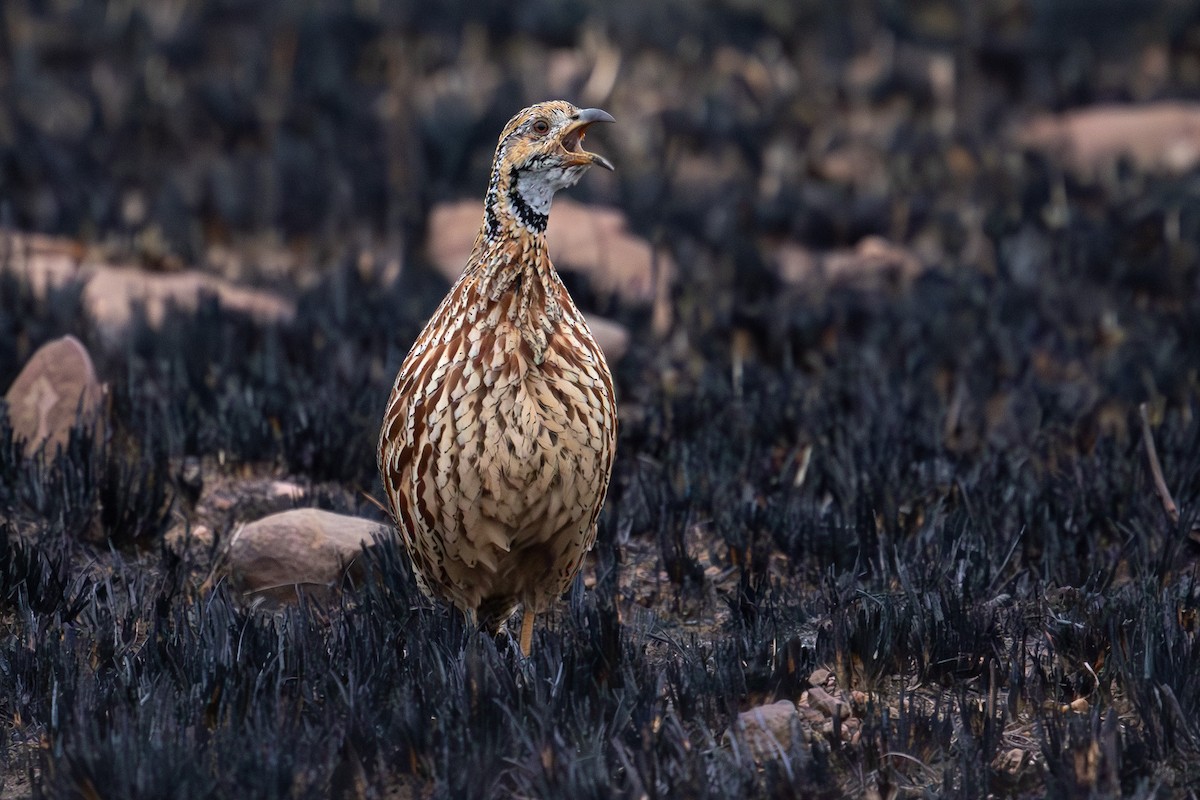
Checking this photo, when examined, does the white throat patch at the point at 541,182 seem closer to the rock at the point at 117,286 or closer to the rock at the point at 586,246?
the rock at the point at 117,286

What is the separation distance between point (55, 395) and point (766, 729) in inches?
126

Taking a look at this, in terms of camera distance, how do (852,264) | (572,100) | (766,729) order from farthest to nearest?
(572,100) → (852,264) → (766,729)

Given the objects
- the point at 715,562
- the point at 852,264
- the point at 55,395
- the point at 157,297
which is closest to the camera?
the point at 715,562

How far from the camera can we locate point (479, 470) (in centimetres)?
420

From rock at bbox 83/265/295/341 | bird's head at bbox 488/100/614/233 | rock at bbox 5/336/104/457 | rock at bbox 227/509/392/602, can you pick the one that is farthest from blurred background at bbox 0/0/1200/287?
bird's head at bbox 488/100/614/233

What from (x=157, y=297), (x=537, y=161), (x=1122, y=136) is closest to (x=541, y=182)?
(x=537, y=161)

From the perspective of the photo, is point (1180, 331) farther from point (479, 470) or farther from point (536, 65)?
point (536, 65)

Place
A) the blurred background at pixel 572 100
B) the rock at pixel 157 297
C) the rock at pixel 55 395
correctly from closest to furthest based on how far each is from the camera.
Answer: the rock at pixel 55 395 → the rock at pixel 157 297 → the blurred background at pixel 572 100

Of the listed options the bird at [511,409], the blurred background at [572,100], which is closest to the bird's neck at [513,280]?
the bird at [511,409]

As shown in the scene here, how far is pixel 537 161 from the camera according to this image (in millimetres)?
4297

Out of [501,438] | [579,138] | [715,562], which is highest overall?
[579,138]

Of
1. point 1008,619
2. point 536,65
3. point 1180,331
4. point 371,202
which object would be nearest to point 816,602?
point 1008,619

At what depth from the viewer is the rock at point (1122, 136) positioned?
10.1m

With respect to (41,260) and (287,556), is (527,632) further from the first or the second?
(41,260)
